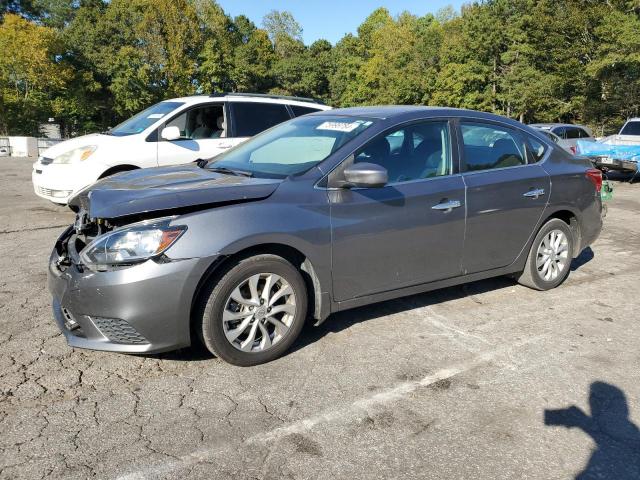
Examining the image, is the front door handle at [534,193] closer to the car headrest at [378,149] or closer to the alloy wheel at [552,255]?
the alloy wheel at [552,255]

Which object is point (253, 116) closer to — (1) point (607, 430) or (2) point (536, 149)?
(2) point (536, 149)

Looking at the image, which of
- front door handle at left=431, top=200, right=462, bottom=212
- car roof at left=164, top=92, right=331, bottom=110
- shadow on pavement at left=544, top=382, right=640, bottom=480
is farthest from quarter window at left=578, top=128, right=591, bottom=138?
shadow on pavement at left=544, top=382, right=640, bottom=480

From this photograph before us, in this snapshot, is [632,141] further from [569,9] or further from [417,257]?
[569,9]

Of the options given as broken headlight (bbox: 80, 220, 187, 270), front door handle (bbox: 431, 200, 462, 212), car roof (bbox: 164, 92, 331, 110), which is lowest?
broken headlight (bbox: 80, 220, 187, 270)

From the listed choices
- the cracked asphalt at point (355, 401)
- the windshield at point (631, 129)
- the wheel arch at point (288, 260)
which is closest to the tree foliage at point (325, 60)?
the windshield at point (631, 129)

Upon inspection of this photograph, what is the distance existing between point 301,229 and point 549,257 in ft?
9.15

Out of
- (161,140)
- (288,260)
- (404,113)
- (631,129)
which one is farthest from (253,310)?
(631,129)

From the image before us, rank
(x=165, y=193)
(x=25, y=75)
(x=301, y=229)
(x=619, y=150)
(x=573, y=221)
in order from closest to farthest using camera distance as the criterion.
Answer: (x=165, y=193) → (x=301, y=229) → (x=573, y=221) → (x=619, y=150) → (x=25, y=75)

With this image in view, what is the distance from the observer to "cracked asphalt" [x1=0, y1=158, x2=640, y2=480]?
2.57 m

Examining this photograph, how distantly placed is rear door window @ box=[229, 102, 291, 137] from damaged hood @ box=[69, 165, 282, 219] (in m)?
4.55

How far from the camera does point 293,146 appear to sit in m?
4.28

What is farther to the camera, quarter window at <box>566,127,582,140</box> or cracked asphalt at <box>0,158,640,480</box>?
quarter window at <box>566,127,582,140</box>

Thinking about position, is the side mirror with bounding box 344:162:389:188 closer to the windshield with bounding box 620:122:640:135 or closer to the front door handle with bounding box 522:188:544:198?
the front door handle with bounding box 522:188:544:198

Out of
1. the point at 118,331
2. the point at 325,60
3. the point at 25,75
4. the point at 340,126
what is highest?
the point at 325,60
